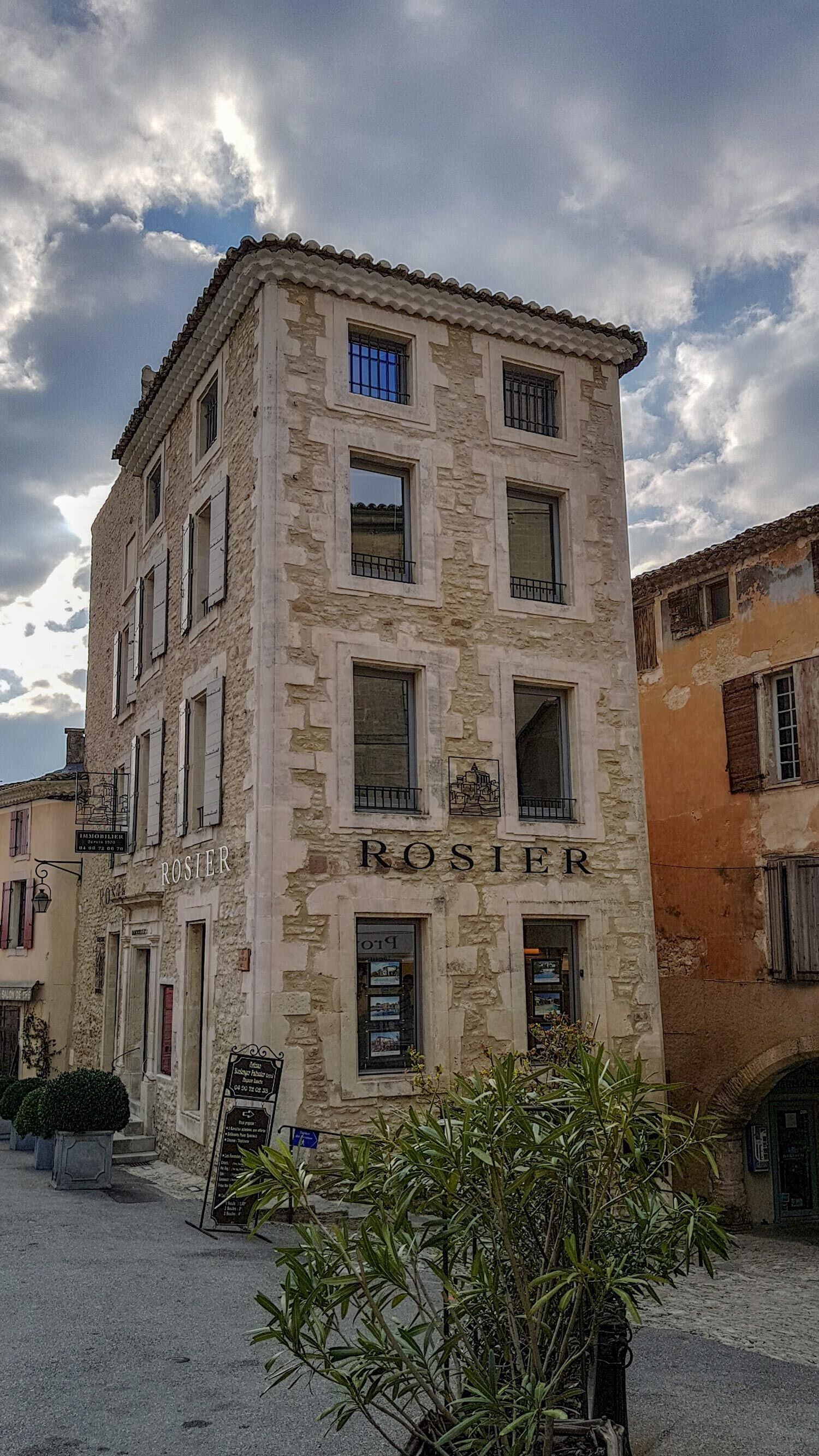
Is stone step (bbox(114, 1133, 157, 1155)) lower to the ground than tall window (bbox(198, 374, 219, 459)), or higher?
lower

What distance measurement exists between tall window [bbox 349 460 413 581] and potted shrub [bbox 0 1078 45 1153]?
7753 mm

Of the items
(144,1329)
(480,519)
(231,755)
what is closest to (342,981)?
(231,755)

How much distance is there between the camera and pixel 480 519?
534 inches

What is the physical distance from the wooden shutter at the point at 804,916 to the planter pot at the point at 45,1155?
929cm

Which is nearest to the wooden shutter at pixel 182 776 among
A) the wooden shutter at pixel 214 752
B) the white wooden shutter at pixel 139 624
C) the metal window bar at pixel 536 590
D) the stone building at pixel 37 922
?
the wooden shutter at pixel 214 752

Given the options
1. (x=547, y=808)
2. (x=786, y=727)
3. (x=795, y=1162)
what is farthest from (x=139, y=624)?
(x=795, y=1162)

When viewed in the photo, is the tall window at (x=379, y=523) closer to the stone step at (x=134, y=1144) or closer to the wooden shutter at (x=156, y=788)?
the wooden shutter at (x=156, y=788)

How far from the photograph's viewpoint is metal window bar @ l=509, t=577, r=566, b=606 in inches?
543

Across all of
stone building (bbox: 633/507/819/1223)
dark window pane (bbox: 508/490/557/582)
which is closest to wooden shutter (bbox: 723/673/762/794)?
stone building (bbox: 633/507/819/1223)

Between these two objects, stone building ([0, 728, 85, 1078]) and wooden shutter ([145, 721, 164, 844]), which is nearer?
wooden shutter ([145, 721, 164, 844])

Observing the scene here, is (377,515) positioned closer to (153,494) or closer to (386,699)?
(386,699)

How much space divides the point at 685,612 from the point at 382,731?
6184mm

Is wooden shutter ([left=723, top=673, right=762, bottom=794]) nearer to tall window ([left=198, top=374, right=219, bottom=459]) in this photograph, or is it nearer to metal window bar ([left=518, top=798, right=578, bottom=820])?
metal window bar ([left=518, top=798, right=578, bottom=820])

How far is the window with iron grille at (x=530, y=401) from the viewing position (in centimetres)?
1436
